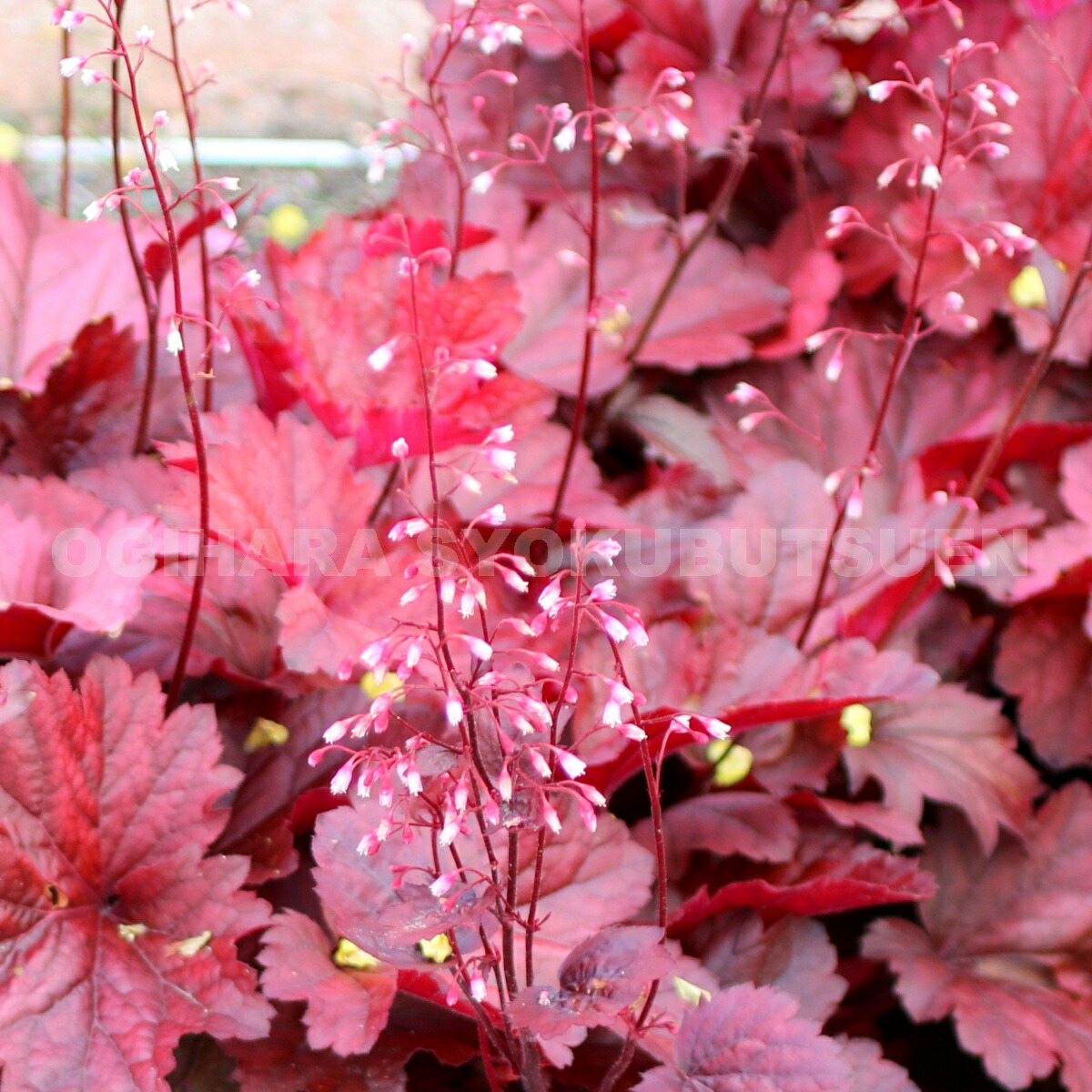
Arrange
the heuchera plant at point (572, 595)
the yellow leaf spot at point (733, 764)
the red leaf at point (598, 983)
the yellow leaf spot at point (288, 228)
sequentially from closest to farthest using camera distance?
the red leaf at point (598, 983) → the heuchera plant at point (572, 595) → the yellow leaf spot at point (733, 764) → the yellow leaf spot at point (288, 228)

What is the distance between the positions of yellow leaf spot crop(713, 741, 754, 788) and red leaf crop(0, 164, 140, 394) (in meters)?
0.73

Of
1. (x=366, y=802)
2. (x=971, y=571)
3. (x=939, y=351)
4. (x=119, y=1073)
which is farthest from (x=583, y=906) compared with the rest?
(x=939, y=351)

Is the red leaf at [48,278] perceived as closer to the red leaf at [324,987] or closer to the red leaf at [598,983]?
the red leaf at [324,987]

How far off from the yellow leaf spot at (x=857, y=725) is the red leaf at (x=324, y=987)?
47cm

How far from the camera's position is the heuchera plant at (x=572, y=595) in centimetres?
68

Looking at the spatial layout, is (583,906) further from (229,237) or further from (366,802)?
(229,237)

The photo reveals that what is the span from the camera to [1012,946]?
1.00 m

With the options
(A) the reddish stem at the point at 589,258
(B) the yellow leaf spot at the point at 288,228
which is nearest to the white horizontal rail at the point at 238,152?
(B) the yellow leaf spot at the point at 288,228

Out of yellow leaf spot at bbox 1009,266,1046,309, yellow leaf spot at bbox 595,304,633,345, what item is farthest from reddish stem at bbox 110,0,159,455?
yellow leaf spot at bbox 1009,266,1046,309

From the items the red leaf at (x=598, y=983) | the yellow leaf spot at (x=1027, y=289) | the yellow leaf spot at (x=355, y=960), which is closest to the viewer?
the red leaf at (x=598, y=983)

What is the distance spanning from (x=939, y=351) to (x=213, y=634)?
97 centimetres

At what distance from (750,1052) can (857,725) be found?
43cm

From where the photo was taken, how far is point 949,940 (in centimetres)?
102

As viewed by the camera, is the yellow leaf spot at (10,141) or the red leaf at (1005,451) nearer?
the red leaf at (1005,451)
